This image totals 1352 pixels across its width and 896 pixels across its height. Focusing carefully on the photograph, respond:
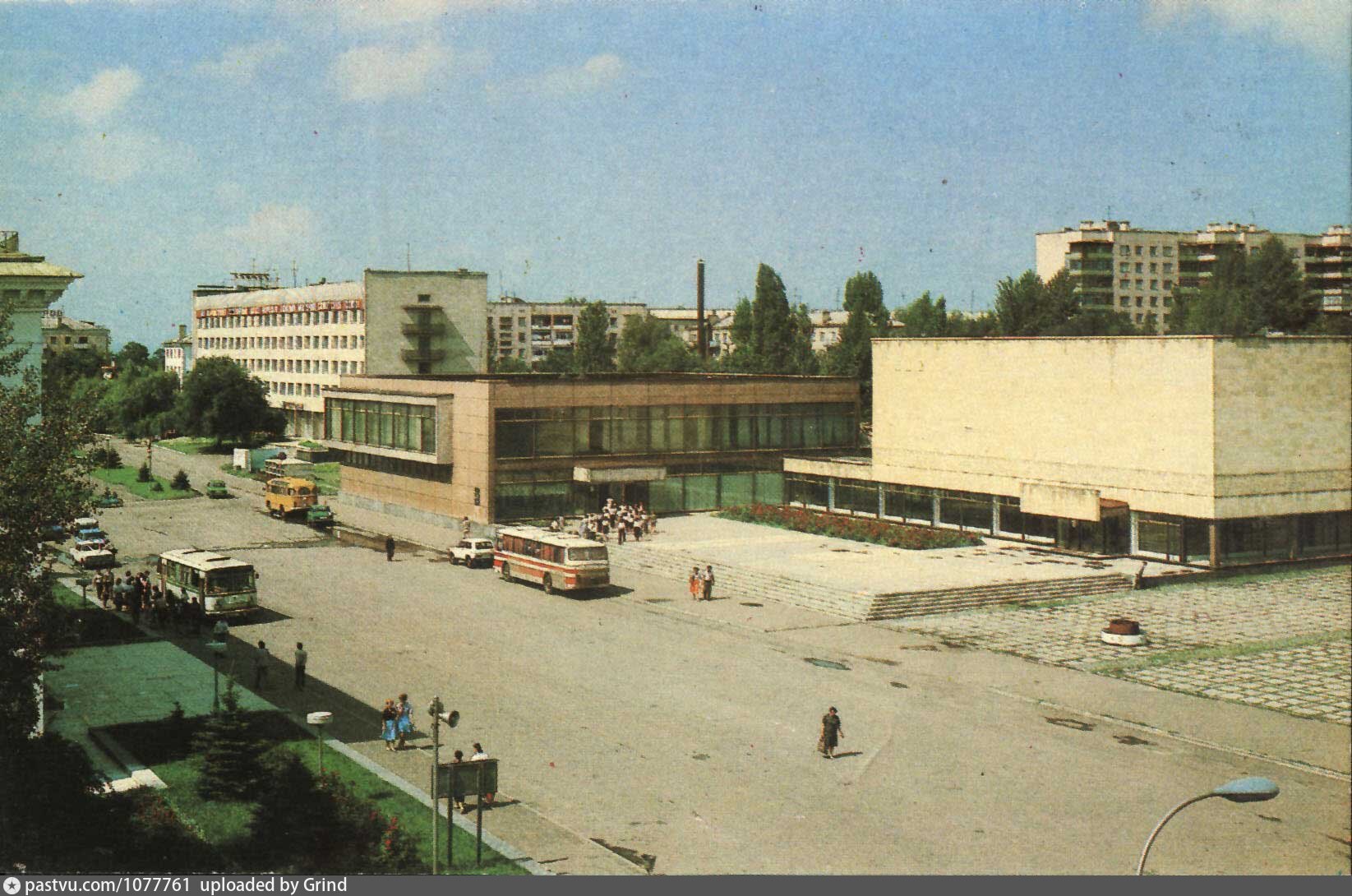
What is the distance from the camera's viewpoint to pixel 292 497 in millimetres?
61906

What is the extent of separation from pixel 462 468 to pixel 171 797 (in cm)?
3833

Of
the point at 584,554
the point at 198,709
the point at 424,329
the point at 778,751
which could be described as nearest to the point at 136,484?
the point at 424,329

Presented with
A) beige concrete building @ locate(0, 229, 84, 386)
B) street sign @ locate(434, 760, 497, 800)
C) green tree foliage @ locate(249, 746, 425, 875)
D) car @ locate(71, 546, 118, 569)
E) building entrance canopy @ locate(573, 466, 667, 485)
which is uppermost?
beige concrete building @ locate(0, 229, 84, 386)

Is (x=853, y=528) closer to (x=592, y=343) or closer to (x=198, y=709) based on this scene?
(x=198, y=709)

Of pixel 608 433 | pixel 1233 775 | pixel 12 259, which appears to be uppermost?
pixel 12 259

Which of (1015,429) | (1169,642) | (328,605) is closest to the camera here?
(1169,642)

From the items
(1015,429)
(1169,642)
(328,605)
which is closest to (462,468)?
(328,605)

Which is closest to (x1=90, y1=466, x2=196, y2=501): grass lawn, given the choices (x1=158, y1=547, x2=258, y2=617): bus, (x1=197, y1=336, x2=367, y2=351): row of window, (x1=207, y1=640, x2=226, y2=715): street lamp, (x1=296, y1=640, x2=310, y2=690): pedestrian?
(x1=197, y1=336, x2=367, y2=351): row of window

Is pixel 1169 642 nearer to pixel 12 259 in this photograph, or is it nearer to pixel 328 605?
pixel 328 605

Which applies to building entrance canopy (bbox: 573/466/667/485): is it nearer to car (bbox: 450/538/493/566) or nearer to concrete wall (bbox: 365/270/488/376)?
car (bbox: 450/538/493/566)

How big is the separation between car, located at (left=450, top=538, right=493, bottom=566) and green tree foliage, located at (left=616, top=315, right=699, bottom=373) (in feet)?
214

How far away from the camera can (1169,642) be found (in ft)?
109

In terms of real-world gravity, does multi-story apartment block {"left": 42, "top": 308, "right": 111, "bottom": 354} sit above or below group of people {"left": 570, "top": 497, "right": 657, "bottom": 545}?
above

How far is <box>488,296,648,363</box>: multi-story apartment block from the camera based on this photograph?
156 metres
